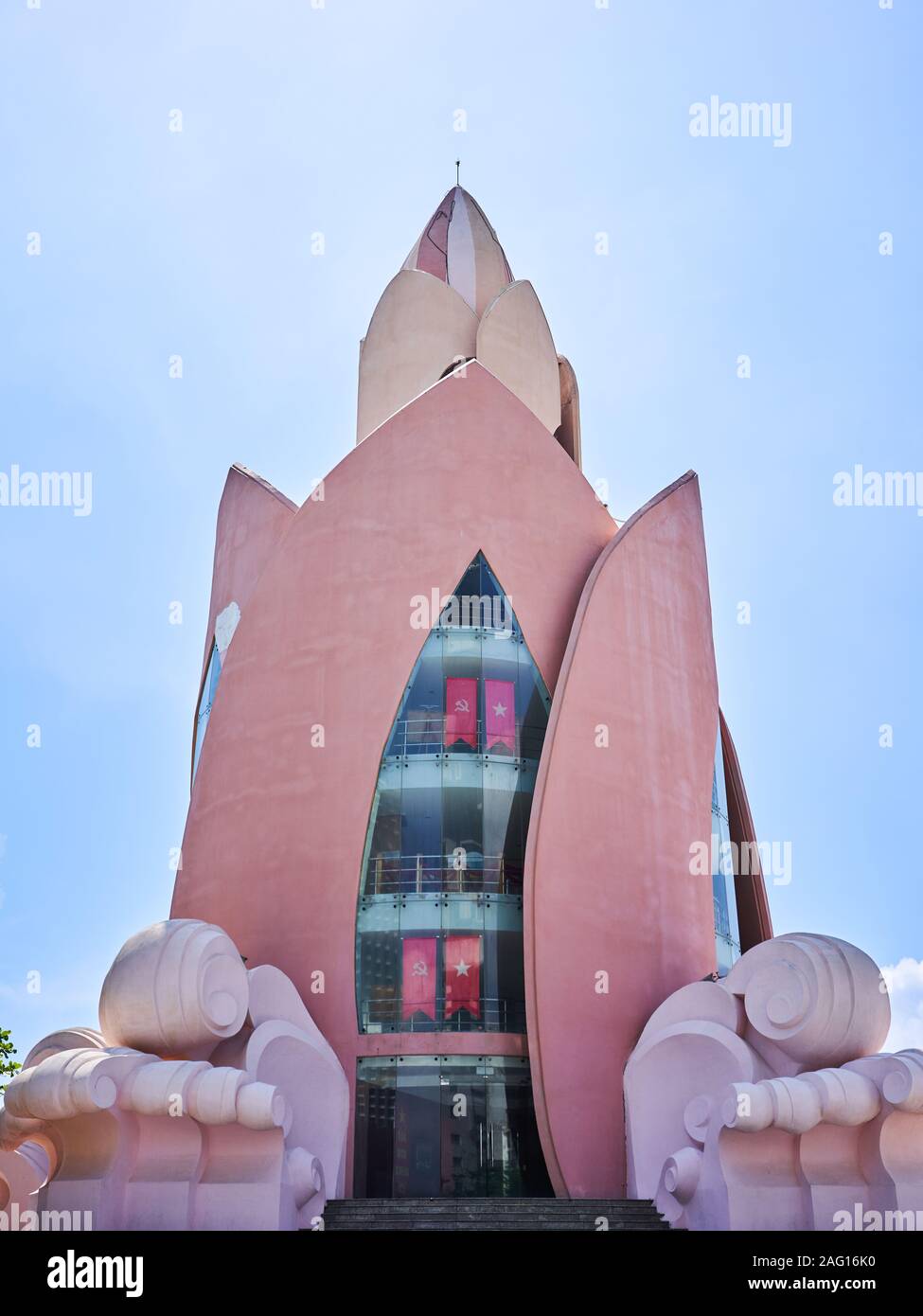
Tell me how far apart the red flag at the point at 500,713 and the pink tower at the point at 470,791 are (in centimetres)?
3

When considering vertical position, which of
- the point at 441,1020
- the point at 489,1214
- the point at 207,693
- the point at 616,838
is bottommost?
the point at 489,1214

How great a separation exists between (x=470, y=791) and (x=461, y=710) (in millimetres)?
1139

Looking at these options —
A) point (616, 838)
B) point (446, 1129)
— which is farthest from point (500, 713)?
point (446, 1129)

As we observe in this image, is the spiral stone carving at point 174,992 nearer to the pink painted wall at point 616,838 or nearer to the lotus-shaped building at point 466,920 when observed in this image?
the lotus-shaped building at point 466,920

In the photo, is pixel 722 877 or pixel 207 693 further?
pixel 207 693

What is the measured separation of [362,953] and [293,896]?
1209 millimetres

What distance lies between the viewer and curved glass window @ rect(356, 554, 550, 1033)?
17.0m

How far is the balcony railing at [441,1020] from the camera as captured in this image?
55.1 feet

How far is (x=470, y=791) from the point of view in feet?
59.2

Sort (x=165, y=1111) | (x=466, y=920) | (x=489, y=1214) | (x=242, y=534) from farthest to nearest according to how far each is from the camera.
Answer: (x=242, y=534) < (x=466, y=920) < (x=489, y=1214) < (x=165, y=1111)

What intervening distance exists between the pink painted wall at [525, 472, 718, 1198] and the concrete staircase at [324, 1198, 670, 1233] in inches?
46.7

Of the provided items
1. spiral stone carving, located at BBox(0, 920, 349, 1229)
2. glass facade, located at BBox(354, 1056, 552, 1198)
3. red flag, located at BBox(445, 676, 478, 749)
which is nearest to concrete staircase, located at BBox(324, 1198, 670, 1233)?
spiral stone carving, located at BBox(0, 920, 349, 1229)

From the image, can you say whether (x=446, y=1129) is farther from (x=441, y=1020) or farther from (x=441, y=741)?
(x=441, y=741)

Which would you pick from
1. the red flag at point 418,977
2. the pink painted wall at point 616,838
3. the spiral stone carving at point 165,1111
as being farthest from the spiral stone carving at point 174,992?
the pink painted wall at point 616,838
